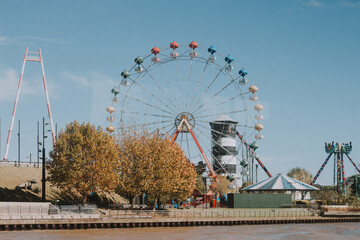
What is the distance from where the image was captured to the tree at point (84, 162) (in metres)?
64.1

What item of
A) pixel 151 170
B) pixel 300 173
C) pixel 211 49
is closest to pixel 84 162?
pixel 151 170

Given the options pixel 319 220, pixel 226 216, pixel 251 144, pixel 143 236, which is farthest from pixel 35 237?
pixel 251 144

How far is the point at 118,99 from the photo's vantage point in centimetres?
7969

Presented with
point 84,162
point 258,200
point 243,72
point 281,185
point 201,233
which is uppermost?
point 243,72

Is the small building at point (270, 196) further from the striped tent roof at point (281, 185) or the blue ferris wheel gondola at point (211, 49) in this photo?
the blue ferris wheel gondola at point (211, 49)

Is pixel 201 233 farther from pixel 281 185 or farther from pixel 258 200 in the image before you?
pixel 281 185

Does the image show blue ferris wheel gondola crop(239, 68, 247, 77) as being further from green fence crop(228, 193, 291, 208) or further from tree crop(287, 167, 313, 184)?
tree crop(287, 167, 313, 184)

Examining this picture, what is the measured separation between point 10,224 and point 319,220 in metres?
43.3

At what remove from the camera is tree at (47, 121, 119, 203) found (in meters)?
64.1

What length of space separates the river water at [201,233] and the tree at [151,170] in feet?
29.4

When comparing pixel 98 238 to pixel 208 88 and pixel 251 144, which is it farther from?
pixel 251 144

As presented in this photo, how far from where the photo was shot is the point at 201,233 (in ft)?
176

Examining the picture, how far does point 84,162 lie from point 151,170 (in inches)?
343

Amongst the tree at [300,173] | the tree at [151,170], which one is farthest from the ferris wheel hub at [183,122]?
the tree at [300,173]
